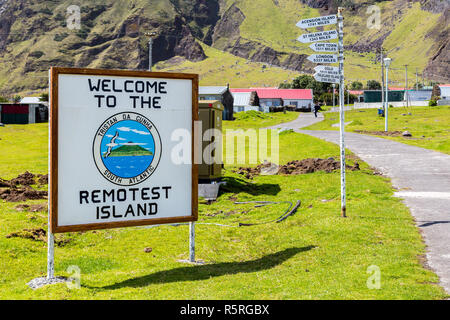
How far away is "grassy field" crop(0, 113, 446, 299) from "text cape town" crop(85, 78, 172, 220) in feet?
3.64

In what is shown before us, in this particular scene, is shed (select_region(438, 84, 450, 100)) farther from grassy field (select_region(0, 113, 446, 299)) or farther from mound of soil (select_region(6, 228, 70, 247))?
mound of soil (select_region(6, 228, 70, 247))

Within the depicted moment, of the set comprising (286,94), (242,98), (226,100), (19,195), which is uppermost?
(286,94)

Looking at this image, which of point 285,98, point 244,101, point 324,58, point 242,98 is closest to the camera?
point 324,58

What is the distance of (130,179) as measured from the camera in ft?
30.0

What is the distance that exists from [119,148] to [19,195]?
358 inches

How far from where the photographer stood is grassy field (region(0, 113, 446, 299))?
7.28m

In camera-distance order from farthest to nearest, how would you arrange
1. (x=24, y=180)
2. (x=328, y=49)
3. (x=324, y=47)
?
(x=24, y=180) → (x=328, y=49) → (x=324, y=47)

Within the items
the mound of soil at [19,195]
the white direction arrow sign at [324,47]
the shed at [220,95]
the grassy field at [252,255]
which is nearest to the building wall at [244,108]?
the shed at [220,95]

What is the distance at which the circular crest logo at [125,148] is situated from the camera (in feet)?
29.2

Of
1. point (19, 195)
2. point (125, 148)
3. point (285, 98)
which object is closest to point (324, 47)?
point (125, 148)

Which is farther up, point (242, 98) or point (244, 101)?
point (242, 98)

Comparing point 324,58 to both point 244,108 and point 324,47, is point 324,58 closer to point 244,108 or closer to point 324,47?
point 324,47
